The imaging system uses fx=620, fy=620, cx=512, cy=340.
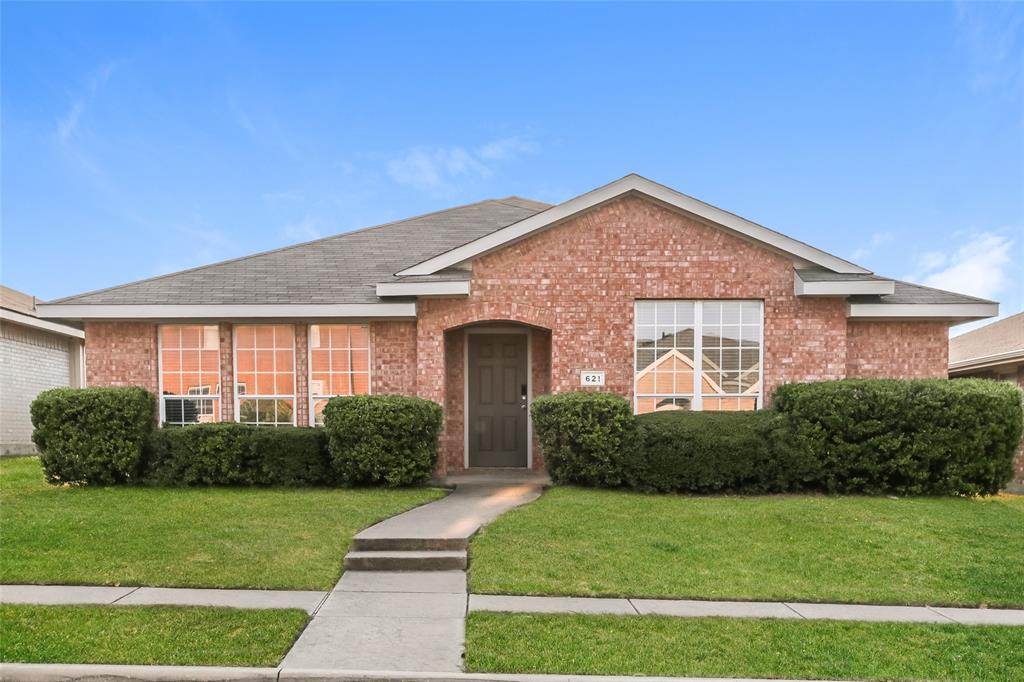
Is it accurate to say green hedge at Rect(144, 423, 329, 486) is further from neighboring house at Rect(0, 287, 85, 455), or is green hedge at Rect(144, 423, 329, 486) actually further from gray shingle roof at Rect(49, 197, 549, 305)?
neighboring house at Rect(0, 287, 85, 455)

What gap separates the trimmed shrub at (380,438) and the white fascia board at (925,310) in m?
7.87

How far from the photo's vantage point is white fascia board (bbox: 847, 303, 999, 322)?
434 inches

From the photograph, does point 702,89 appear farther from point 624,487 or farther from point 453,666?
point 453,666

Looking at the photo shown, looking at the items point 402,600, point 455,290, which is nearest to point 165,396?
point 455,290

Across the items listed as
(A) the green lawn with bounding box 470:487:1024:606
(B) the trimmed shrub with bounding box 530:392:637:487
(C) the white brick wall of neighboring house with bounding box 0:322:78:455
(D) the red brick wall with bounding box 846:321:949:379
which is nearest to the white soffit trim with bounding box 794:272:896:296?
(D) the red brick wall with bounding box 846:321:949:379

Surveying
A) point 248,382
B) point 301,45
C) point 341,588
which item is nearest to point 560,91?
point 301,45

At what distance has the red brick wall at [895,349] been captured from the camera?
37.4 ft

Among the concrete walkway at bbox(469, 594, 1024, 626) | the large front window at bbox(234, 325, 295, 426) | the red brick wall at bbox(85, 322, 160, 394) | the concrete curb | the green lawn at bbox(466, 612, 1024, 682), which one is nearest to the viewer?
the concrete curb

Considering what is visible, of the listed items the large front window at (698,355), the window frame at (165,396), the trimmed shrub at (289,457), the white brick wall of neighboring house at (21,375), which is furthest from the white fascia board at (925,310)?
the white brick wall of neighboring house at (21,375)

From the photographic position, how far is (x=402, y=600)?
568 centimetres

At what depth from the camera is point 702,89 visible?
48.4 ft

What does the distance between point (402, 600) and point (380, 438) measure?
172 inches

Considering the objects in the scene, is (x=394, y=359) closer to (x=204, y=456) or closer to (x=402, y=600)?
(x=204, y=456)

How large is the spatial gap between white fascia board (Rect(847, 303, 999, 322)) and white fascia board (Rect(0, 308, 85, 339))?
1839 cm
